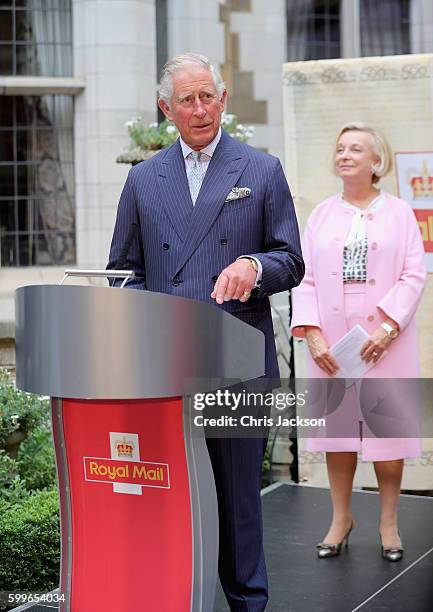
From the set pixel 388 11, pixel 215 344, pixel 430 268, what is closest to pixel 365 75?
pixel 430 268

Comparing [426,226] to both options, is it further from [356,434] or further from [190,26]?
[190,26]

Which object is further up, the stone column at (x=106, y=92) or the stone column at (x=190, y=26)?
the stone column at (x=190, y=26)

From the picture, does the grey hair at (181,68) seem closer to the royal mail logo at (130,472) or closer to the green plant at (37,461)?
the royal mail logo at (130,472)

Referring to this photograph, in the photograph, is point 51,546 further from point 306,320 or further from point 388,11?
point 388,11

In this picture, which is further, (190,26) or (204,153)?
(190,26)

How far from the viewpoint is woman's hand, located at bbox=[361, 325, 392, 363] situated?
4273 mm

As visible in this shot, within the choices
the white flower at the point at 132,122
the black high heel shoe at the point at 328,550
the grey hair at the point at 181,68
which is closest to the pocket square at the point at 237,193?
the grey hair at the point at 181,68

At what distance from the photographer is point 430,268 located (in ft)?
17.7

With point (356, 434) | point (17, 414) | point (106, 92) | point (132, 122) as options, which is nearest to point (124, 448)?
point (356, 434)

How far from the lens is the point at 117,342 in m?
2.42

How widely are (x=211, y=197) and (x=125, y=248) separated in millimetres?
315

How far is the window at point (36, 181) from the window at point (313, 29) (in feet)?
7.59

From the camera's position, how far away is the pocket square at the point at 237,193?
2951 mm

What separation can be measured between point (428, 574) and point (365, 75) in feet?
8.30
